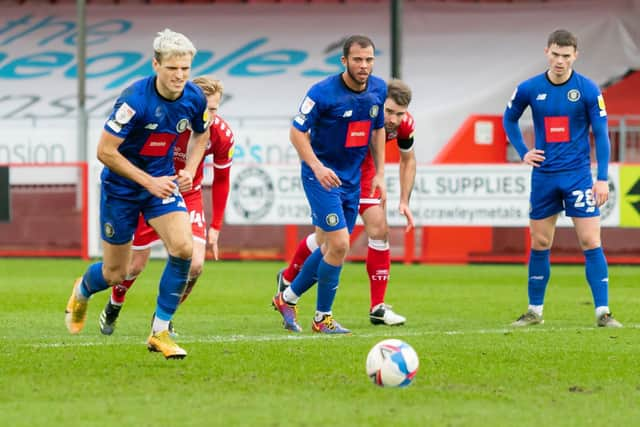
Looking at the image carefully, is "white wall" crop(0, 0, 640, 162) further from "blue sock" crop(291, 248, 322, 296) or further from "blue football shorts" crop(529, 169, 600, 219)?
"blue sock" crop(291, 248, 322, 296)

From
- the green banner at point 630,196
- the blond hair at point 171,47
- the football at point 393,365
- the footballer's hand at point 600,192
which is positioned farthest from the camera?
the green banner at point 630,196

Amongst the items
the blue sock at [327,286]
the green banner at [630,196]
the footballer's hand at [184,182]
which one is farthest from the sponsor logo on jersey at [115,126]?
the green banner at [630,196]

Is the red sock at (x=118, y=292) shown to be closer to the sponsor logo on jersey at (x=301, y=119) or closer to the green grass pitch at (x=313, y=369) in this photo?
the green grass pitch at (x=313, y=369)

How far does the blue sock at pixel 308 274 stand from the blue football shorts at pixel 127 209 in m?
1.89

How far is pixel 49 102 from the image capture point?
82.6ft

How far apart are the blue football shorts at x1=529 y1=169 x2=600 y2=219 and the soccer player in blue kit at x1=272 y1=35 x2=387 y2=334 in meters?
1.18

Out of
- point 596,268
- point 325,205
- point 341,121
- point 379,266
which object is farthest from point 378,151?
point 596,268

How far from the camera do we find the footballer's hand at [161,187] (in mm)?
7441

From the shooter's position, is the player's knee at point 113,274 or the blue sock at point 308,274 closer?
the player's knee at point 113,274

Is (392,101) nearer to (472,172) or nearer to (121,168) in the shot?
(121,168)

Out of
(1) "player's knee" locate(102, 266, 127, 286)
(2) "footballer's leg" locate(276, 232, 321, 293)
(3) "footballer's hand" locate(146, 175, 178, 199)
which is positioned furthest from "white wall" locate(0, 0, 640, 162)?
→ (3) "footballer's hand" locate(146, 175, 178, 199)

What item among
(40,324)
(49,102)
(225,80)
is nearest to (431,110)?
(225,80)

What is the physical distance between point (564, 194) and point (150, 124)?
3.46 m

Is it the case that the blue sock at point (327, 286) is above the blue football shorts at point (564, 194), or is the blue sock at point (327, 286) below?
below
